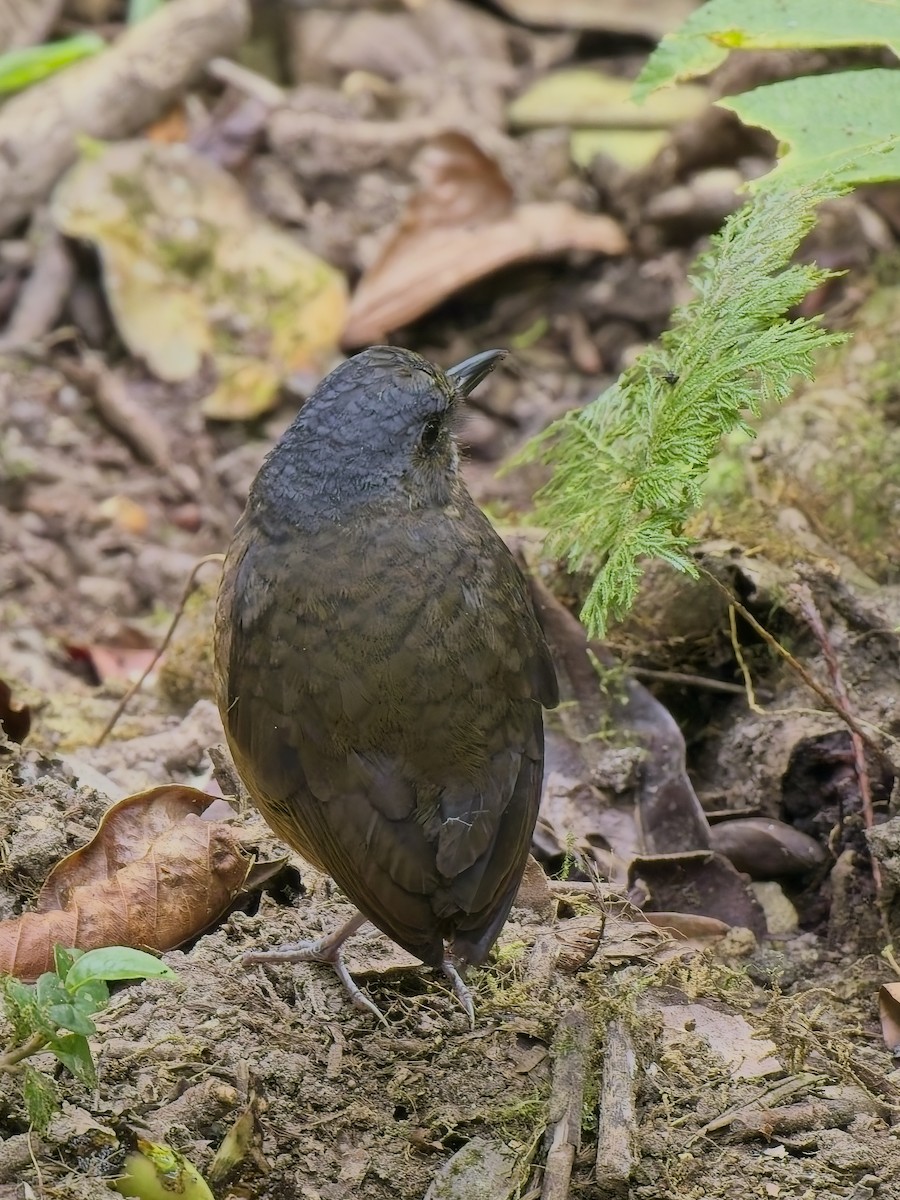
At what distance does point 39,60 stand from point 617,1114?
239 inches

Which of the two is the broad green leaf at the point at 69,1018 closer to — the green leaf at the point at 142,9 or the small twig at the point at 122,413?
the small twig at the point at 122,413

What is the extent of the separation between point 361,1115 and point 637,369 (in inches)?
73.1

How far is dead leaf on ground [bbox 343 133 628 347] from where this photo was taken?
6750 mm

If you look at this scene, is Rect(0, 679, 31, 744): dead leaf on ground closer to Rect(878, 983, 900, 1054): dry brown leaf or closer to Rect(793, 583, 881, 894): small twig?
Rect(793, 583, 881, 894): small twig

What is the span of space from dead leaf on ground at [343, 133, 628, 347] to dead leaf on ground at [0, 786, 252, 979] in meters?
3.74

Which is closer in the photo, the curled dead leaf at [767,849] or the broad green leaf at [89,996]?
the broad green leaf at [89,996]

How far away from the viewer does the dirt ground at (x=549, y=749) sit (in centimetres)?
285

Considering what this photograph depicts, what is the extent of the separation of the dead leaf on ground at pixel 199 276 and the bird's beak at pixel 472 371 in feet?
9.49

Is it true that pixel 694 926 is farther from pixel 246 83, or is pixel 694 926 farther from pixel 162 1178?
pixel 246 83

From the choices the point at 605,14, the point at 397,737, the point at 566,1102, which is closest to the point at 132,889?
the point at 397,737

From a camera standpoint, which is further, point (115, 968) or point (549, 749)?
point (549, 749)

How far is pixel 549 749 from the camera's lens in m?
4.13

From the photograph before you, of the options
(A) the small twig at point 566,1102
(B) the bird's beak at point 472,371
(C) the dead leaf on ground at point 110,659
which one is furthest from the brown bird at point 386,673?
(C) the dead leaf on ground at point 110,659

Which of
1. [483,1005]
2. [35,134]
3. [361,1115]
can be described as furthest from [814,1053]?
[35,134]
